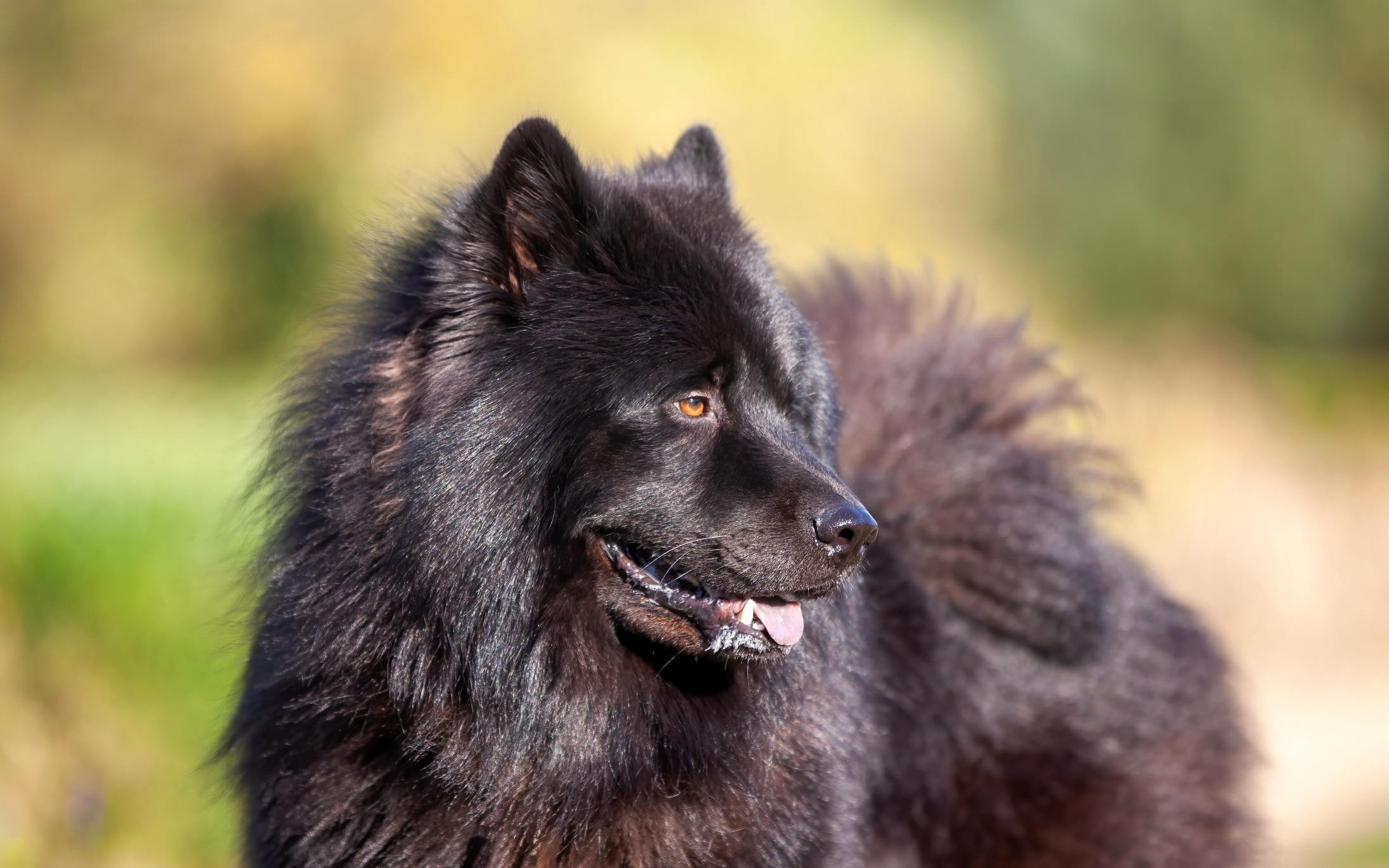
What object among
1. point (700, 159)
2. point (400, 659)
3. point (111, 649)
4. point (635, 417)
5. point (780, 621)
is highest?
point (700, 159)

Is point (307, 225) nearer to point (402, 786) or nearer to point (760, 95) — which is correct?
point (760, 95)

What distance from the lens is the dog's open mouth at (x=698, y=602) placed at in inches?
125

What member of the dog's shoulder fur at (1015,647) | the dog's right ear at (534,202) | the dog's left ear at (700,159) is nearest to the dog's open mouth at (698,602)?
the dog's right ear at (534,202)

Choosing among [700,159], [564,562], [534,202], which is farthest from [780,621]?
[700,159]

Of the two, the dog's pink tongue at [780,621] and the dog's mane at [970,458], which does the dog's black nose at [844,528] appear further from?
the dog's mane at [970,458]

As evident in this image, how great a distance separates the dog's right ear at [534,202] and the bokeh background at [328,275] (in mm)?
2409

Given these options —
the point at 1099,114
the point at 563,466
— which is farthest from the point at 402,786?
the point at 1099,114

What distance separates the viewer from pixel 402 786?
10.6 feet

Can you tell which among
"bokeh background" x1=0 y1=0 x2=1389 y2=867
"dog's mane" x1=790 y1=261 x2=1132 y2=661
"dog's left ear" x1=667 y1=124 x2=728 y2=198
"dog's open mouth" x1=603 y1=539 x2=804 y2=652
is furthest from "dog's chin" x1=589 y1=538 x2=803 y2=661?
"bokeh background" x1=0 y1=0 x2=1389 y2=867

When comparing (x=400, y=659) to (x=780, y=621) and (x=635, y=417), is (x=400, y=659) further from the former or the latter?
(x=780, y=621)

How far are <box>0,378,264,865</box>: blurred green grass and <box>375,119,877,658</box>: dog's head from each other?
250 cm

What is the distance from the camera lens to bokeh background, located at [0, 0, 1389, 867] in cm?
600

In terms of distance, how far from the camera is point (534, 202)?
3.29m

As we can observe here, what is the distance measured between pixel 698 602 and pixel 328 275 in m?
4.53
